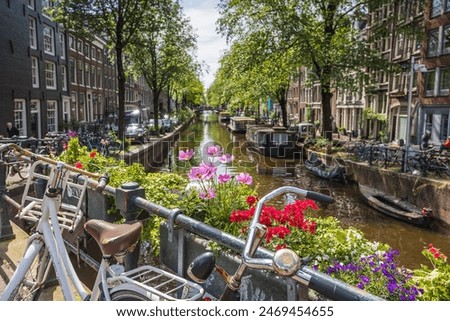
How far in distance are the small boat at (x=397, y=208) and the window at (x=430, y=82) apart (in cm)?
1460

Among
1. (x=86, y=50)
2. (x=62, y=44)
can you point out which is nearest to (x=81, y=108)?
(x=86, y=50)

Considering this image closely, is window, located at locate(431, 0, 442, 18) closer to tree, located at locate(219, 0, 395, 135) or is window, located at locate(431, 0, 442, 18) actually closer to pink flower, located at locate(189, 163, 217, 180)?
tree, located at locate(219, 0, 395, 135)

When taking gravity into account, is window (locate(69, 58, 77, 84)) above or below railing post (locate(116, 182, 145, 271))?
above

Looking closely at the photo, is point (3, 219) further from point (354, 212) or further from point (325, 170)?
point (325, 170)

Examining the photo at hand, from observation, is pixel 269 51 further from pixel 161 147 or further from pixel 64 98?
pixel 64 98

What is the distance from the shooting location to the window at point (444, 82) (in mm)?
25984

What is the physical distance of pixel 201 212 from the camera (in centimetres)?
393

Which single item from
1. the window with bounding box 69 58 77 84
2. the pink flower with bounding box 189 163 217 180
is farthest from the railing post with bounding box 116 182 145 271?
the window with bounding box 69 58 77 84

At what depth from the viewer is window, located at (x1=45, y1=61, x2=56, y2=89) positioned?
91.4 ft

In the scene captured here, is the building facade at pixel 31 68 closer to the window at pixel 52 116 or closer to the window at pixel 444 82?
the window at pixel 52 116

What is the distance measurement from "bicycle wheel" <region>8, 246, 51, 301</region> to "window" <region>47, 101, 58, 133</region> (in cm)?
2699

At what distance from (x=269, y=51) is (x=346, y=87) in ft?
16.0

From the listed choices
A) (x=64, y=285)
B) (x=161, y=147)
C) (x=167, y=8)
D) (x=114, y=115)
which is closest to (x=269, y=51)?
(x=167, y=8)
